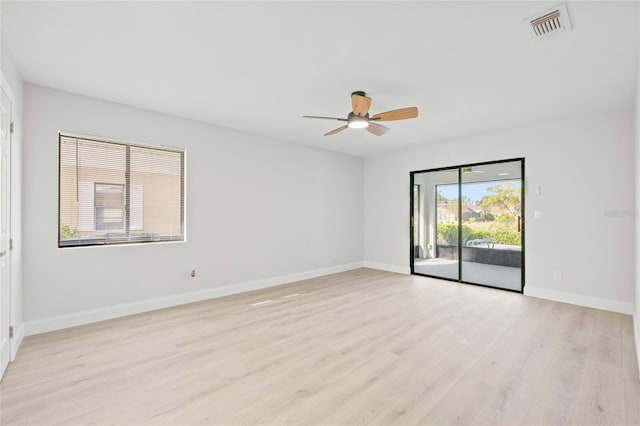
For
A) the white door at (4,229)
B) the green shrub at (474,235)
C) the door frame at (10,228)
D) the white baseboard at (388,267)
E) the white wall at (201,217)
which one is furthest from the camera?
the white baseboard at (388,267)

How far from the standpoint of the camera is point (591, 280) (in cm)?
420

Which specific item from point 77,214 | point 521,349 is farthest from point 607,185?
point 77,214

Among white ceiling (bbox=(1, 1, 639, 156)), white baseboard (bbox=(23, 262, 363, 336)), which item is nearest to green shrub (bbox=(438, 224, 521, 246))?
white ceiling (bbox=(1, 1, 639, 156))

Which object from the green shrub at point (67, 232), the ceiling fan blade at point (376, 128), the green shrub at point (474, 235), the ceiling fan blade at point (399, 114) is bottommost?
the green shrub at point (474, 235)

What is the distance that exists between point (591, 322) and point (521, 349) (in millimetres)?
1467

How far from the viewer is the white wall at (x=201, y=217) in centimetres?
331

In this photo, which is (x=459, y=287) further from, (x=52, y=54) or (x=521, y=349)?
(x=52, y=54)

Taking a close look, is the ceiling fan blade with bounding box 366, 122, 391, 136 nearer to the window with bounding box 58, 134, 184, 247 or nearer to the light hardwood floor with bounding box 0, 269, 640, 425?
the light hardwood floor with bounding box 0, 269, 640, 425

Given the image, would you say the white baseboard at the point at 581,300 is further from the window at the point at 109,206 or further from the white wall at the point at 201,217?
the window at the point at 109,206

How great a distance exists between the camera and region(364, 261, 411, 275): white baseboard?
634cm

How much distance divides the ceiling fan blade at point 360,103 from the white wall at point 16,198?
3001 millimetres

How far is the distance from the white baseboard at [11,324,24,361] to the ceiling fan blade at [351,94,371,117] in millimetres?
3869

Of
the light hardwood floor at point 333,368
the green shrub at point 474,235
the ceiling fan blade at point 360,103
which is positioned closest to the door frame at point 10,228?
the light hardwood floor at point 333,368

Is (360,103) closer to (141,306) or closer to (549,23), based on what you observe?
(549,23)
